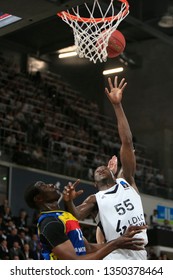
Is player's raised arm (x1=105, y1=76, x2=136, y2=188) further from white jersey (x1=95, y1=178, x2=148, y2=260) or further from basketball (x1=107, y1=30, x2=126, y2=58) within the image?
basketball (x1=107, y1=30, x2=126, y2=58)

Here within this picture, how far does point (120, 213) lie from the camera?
5750 mm

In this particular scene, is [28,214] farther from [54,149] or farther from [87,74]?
[87,74]

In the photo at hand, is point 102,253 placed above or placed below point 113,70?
below

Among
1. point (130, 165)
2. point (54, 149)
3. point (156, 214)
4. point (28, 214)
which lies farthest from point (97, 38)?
point (156, 214)

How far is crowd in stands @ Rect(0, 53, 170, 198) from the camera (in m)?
19.4

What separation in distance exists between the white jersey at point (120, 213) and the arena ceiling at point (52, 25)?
1.79 m

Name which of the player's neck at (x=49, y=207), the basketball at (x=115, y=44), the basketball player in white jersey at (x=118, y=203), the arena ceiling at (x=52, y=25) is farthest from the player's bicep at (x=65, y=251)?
the basketball at (x=115, y=44)

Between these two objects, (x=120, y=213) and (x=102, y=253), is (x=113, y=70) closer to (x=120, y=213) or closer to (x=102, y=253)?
(x=120, y=213)

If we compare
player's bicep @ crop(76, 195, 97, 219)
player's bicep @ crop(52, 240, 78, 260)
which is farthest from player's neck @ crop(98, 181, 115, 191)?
player's bicep @ crop(52, 240, 78, 260)

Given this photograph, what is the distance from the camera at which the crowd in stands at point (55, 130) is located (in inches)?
762

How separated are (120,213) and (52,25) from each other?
64.4 feet

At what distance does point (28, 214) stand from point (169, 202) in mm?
6570

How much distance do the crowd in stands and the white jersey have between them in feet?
42.3

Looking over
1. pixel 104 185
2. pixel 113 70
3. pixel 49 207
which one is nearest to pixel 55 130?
pixel 113 70
